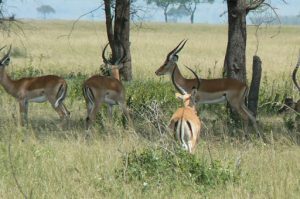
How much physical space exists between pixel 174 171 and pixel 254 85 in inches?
180

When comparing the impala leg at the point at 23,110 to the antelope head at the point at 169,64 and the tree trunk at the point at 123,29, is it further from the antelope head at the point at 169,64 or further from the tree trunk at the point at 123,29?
the tree trunk at the point at 123,29

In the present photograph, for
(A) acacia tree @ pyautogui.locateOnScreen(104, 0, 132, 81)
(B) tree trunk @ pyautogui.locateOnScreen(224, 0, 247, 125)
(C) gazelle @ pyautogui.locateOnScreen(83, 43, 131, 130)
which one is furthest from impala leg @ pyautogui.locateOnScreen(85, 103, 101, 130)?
(A) acacia tree @ pyautogui.locateOnScreen(104, 0, 132, 81)

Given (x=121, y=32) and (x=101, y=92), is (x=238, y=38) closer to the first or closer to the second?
(x=101, y=92)

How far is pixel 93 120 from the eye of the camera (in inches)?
364

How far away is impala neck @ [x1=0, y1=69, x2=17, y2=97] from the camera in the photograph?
10086mm

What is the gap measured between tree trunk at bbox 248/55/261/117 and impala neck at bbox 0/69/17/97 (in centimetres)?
364

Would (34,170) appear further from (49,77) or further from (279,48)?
(279,48)

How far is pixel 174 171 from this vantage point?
215 inches

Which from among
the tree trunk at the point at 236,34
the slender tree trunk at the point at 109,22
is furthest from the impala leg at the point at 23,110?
the slender tree trunk at the point at 109,22

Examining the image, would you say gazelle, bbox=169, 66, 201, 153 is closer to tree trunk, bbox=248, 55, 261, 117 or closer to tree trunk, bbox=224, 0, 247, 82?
tree trunk, bbox=248, 55, 261, 117

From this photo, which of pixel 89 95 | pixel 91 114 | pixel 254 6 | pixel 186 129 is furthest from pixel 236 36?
pixel 186 129

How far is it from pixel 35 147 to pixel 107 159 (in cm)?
A: 93

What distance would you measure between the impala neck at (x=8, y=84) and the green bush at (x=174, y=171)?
4.89 metres

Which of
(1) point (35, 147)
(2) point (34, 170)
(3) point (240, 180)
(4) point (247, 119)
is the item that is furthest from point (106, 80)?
(3) point (240, 180)
